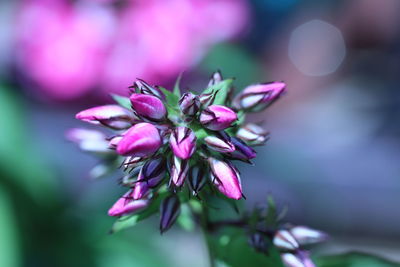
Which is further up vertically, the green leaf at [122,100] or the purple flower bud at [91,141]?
the green leaf at [122,100]

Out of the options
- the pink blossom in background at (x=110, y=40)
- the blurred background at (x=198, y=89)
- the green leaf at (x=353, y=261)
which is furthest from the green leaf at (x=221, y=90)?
the pink blossom in background at (x=110, y=40)

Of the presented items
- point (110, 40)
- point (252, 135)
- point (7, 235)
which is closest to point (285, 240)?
point (252, 135)

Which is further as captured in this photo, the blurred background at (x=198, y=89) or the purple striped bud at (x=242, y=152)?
the blurred background at (x=198, y=89)

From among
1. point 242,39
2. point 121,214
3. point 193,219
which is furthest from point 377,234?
point 121,214

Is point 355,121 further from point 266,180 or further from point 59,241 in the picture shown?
point 59,241

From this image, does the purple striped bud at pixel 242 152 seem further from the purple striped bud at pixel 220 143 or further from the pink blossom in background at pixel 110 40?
the pink blossom in background at pixel 110 40

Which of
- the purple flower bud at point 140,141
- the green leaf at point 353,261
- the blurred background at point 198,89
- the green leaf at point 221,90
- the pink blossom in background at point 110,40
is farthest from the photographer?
the pink blossom in background at point 110,40

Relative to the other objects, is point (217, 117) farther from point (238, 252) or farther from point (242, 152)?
point (238, 252)
